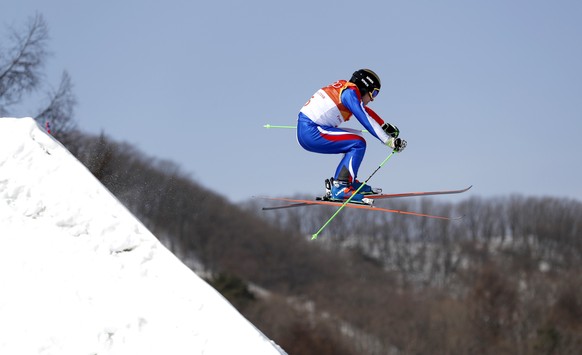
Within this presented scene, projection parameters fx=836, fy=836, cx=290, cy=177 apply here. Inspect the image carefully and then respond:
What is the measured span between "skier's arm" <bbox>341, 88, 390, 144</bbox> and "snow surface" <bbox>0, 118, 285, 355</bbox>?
325cm

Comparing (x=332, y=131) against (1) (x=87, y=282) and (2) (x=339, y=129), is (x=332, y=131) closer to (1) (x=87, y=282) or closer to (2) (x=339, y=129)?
(2) (x=339, y=129)

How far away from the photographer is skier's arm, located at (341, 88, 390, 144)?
11.7 m

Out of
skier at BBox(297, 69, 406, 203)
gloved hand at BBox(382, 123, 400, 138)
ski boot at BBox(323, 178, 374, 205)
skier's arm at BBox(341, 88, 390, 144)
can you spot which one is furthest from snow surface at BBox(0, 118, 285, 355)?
gloved hand at BBox(382, 123, 400, 138)

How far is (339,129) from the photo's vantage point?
12273mm

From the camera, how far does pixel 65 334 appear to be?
9.40 meters

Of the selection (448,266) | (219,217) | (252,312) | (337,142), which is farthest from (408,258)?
(337,142)

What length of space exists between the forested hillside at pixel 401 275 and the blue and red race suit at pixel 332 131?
170ft

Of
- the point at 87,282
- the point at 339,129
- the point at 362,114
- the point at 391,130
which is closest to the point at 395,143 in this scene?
the point at 391,130

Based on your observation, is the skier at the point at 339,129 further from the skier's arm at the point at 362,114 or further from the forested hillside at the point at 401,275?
the forested hillside at the point at 401,275

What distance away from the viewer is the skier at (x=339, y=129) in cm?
1193

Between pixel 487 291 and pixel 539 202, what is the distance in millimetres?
22677

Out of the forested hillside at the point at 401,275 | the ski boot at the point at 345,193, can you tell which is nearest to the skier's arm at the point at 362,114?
the ski boot at the point at 345,193

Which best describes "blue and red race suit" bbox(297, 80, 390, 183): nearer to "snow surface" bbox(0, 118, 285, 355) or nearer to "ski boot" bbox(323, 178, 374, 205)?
"ski boot" bbox(323, 178, 374, 205)

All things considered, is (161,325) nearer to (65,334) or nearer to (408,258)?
(65,334)
